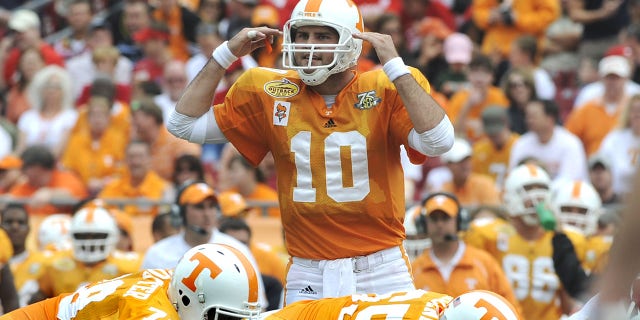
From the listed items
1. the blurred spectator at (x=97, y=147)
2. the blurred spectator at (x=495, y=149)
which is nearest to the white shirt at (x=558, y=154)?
the blurred spectator at (x=495, y=149)

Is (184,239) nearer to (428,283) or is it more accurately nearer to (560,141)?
(428,283)

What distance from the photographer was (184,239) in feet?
28.5

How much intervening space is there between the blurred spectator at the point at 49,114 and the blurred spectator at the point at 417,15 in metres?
3.43

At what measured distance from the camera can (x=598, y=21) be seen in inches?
500

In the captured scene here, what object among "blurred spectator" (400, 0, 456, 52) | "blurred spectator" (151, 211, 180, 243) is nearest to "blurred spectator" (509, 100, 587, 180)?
"blurred spectator" (400, 0, 456, 52)

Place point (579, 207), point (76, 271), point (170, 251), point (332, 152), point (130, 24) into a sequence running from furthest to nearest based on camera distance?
point (130, 24) < point (579, 207) < point (76, 271) < point (170, 251) < point (332, 152)

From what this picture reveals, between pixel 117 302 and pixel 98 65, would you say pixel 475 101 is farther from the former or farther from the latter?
pixel 117 302

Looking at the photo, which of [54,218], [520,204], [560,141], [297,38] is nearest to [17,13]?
[54,218]

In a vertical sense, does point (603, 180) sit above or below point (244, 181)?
above

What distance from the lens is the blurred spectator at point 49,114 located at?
1248cm

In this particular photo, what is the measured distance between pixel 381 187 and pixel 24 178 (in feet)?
21.9

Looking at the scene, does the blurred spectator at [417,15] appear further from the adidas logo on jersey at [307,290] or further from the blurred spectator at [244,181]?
the adidas logo on jersey at [307,290]

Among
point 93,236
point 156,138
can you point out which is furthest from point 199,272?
point 156,138

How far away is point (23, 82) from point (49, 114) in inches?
42.5
